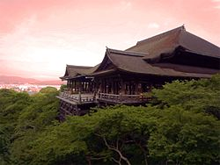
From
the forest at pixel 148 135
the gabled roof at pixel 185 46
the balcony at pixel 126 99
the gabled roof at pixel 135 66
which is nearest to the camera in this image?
the forest at pixel 148 135

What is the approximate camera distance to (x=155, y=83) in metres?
22.8

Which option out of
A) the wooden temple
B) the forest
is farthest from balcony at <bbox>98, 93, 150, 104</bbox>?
the forest

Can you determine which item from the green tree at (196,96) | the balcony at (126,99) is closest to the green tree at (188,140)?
the green tree at (196,96)

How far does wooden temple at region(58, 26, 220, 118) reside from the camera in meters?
21.0

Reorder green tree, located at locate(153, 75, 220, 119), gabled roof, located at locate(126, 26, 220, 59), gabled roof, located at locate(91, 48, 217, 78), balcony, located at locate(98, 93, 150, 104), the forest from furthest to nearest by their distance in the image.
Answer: gabled roof, located at locate(126, 26, 220, 59), gabled roof, located at locate(91, 48, 217, 78), balcony, located at locate(98, 93, 150, 104), green tree, located at locate(153, 75, 220, 119), the forest

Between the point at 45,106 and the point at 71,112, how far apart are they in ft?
39.0

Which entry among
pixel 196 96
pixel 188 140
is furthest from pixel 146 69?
pixel 188 140

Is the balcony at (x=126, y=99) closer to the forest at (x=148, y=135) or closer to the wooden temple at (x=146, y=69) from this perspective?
the wooden temple at (x=146, y=69)

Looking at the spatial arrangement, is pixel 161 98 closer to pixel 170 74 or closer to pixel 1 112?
pixel 170 74

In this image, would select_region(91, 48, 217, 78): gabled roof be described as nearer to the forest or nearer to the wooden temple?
the wooden temple

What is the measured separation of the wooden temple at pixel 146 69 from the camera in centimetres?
2097

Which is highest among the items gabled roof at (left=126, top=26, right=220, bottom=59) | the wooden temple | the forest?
gabled roof at (left=126, top=26, right=220, bottom=59)

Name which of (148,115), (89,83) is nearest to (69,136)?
(148,115)

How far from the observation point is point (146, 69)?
22250 mm
